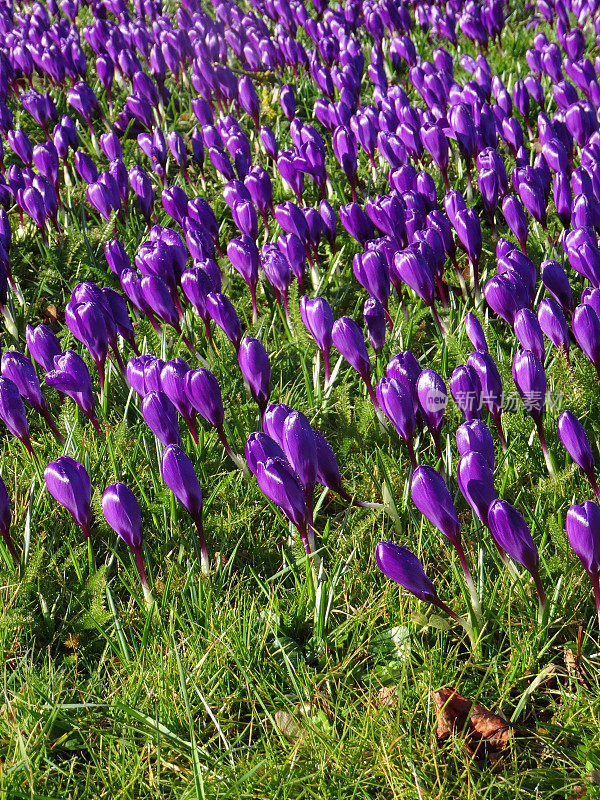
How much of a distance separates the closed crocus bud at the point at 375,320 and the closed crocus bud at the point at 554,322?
522 mm

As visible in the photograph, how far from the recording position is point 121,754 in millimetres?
1881

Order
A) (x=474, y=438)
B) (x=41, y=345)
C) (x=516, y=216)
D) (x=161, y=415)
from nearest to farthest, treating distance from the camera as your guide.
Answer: (x=474, y=438) → (x=161, y=415) → (x=41, y=345) → (x=516, y=216)

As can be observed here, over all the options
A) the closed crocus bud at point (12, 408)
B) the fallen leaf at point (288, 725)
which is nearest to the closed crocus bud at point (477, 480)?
the fallen leaf at point (288, 725)

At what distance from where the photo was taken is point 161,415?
7.82 feet

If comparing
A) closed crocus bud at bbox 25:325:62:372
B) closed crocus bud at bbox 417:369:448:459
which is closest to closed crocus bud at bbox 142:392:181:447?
closed crocus bud at bbox 25:325:62:372

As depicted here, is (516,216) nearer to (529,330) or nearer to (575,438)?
(529,330)

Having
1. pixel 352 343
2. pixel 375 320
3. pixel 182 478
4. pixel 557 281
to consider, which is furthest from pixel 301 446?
pixel 557 281

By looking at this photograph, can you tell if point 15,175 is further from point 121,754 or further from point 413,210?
point 121,754

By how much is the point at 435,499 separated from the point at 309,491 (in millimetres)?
355

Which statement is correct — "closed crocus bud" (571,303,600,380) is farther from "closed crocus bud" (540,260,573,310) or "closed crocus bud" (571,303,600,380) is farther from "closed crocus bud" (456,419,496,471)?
"closed crocus bud" (456,419,496,471)

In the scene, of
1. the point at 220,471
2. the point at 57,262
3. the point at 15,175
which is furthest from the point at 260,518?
the point at 15,175

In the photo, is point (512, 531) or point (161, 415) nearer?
point (512, 531)

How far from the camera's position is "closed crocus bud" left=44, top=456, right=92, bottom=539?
7.14ft

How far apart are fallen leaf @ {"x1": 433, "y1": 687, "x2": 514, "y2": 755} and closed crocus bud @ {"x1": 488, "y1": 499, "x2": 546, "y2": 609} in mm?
360
